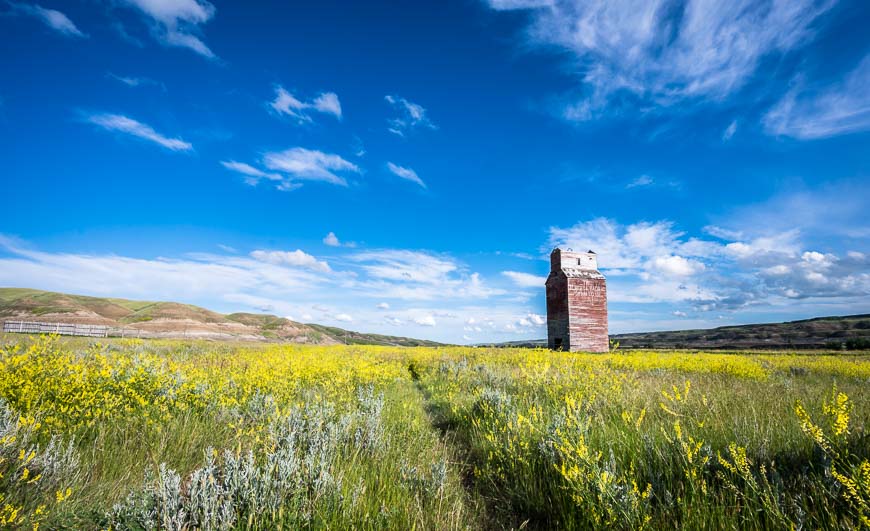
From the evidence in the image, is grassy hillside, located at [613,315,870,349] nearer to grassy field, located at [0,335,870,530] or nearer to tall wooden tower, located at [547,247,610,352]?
tall wooden tower, located at [547,247,610,352]

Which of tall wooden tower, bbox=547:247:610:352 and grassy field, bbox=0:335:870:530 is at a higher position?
tall wooden tower, bbox=547:247:610:352

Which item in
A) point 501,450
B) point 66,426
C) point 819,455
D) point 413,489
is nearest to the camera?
point 819,455

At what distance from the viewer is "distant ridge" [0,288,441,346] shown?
69062 mm

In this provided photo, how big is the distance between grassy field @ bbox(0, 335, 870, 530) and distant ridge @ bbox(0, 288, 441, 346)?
64557 mm

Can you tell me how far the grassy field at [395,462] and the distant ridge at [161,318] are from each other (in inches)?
2542

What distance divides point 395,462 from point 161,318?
97.2 m

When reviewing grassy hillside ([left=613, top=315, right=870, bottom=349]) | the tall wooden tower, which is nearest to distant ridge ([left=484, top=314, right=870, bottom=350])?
grassy hillside ([left=613, top=315, right=870, bottom=349])

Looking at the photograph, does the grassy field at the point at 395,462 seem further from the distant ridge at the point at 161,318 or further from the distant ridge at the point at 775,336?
the distant ridge at the point at 161,318

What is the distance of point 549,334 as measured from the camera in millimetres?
25938

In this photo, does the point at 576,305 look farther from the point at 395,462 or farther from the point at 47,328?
the point at 47,328

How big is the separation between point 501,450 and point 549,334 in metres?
22.4

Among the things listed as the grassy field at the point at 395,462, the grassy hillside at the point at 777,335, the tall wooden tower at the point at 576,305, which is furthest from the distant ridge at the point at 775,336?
the grassy field at the point at 395,462

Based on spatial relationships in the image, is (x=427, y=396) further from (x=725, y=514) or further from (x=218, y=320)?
(x=218, y=320)

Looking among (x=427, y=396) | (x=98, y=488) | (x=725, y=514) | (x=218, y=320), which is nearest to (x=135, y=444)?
(x=98, y=488)
